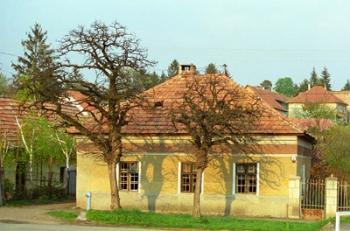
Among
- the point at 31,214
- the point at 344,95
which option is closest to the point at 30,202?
the point at 31,214

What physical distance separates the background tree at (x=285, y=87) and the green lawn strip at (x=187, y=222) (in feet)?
451

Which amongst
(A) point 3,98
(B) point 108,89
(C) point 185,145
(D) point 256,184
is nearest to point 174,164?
(C) point 185,145

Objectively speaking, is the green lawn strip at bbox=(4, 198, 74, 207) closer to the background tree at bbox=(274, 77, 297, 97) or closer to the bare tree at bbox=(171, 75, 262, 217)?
the bare tree at bbox=(171, 75, 262, 217)

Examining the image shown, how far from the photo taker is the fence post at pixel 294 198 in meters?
29.9

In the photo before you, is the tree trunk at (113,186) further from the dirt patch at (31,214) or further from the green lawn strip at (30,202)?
the green lawn strip at (30,202)

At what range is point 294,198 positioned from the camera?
30.0 meters

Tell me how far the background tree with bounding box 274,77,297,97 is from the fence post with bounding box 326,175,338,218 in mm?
133488

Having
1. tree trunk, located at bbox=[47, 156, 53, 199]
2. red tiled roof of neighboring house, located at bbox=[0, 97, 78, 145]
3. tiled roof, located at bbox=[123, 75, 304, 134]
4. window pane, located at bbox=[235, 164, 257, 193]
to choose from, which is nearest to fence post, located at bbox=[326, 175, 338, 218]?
tiled roof, located at bbox=[123, 75, 304, 134]

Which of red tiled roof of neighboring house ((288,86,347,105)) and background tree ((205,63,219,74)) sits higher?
red tiled roof of neighboring house ((288,86,347,105))

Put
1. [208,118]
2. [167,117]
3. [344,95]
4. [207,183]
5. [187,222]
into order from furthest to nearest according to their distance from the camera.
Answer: [344,95] < [207,183] < [167,117] < [208,118] < [187,222]

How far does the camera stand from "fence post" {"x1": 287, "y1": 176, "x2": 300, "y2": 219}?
29922 mm

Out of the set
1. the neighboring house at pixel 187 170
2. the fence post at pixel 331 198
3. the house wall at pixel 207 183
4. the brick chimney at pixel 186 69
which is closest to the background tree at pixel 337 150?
the neighboring house at pixel 187 170

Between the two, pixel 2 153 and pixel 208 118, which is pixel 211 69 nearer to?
pixel 208 118

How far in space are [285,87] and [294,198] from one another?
455 ft
